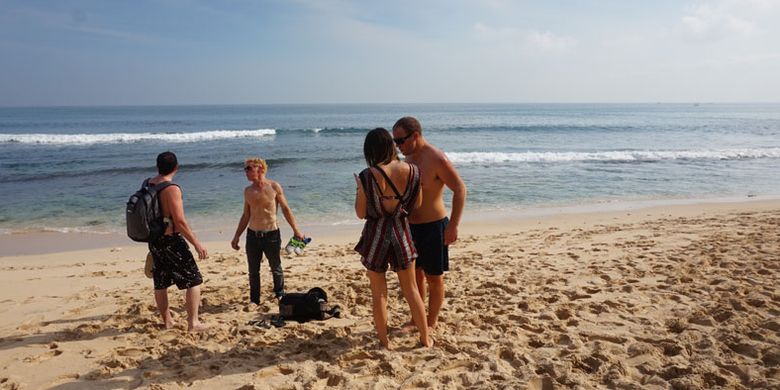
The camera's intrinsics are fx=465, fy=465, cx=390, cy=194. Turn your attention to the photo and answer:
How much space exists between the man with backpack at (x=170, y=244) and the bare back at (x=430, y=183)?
1860mm

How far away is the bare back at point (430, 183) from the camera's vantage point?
3.54m

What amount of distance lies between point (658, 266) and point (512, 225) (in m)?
4.19

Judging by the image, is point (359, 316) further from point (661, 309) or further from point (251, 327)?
point (661, 309)

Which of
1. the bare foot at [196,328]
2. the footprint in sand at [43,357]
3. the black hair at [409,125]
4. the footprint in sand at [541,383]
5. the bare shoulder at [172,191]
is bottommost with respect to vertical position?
the footprint in sand at [43,357]

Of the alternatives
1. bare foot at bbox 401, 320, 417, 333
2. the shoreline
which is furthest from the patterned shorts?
the shoreline

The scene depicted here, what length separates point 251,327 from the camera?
4371mm

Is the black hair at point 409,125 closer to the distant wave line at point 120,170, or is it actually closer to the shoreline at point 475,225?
the shoreline at point 475,225

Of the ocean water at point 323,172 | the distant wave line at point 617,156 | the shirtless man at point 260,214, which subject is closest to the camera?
the shirtless man at point 260,214

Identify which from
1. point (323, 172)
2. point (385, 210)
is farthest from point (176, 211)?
point (323, 172)

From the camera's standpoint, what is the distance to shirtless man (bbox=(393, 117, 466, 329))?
3527 millimetres

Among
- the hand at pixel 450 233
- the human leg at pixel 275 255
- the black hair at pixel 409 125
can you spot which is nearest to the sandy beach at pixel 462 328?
the human leg at pixel 275 255

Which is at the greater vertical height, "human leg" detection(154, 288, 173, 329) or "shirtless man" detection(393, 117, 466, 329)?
"shirtless man" detection(393, 117, 466, 329)

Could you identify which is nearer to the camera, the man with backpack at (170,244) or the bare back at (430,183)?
the bare back at (430,183)

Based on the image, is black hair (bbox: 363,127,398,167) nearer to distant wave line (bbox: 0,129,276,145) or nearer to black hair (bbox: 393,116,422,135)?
black hair (bbox: 393,116,422,135)
